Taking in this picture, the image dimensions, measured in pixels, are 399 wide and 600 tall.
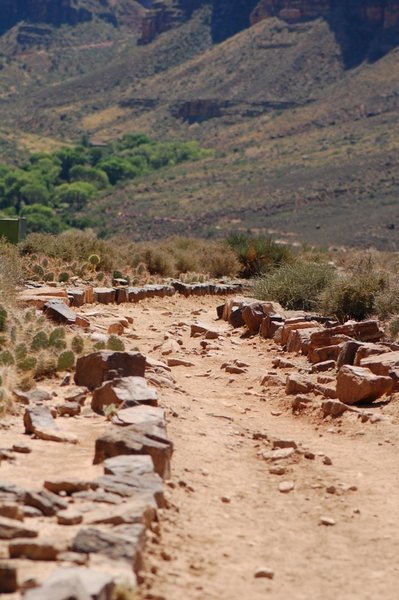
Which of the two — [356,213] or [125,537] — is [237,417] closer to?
[125,537]

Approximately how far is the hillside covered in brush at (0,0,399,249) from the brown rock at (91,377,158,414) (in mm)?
57179

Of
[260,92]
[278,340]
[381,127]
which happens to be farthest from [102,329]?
[260,92]

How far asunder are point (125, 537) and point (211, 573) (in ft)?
2.36

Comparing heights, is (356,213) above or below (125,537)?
below

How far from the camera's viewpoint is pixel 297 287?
2380 cm

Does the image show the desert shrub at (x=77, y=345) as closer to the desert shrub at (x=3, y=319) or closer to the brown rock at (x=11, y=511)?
the desert shrub at (x=3, y=319)

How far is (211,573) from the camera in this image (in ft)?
27.8

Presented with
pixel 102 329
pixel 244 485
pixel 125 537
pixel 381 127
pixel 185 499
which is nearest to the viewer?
pixel 125 537

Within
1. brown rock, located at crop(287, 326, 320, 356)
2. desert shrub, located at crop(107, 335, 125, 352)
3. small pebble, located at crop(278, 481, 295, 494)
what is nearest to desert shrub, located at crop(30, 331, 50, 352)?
desert shrub, located at crop(107, 335, 125, 352)

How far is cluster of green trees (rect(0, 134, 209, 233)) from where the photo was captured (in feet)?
373

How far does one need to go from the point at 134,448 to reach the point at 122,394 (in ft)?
7.44

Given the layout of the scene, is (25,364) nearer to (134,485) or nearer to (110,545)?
(134,485)

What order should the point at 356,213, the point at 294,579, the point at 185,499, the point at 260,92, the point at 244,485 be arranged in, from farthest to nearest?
the point at 260,92 → the point at 356,213 → the point at 244,485 → the point at 185,499 → the point at 294,579

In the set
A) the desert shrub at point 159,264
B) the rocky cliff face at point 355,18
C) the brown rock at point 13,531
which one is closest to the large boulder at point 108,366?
the brown rock at point 13,531
